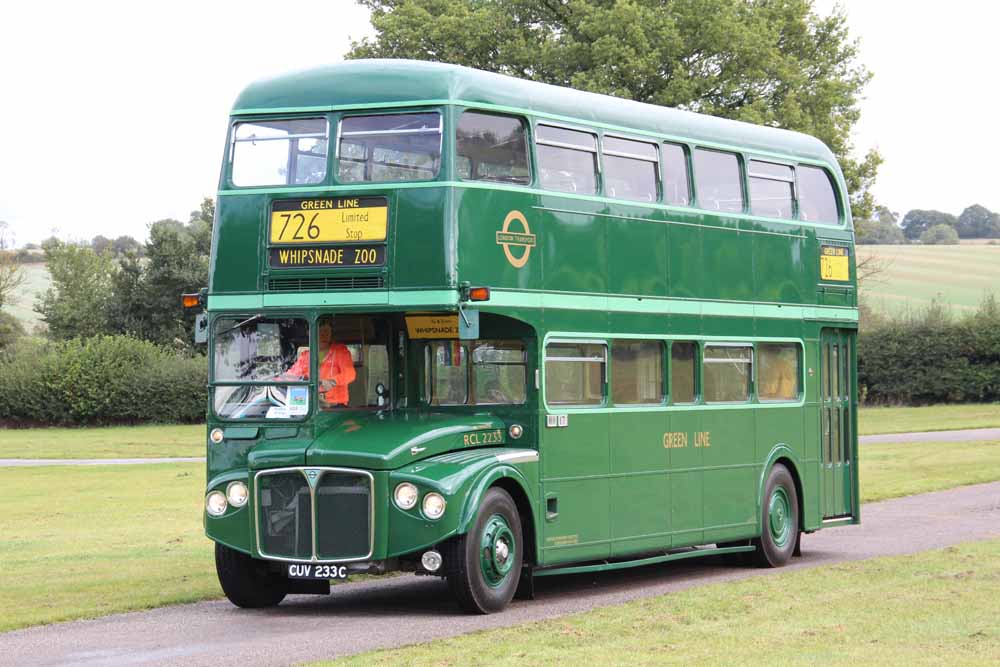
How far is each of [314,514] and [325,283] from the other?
1929 millimetres

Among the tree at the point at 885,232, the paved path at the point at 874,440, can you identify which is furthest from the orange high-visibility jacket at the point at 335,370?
the tree at the point at 885,232

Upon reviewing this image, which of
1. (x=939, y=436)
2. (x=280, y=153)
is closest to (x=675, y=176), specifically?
(x=280, y=153)

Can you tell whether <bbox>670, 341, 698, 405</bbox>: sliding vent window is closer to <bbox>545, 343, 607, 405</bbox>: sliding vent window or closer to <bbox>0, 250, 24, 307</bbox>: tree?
<bbox>545, 343, 607, 405</bbox>: sliding vent window

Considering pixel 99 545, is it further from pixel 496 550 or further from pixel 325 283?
pixel 496 550

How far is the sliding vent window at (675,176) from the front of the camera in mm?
16312

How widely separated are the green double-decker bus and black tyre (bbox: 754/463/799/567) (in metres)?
1.02

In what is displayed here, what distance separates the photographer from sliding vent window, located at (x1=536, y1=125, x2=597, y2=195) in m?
14.5

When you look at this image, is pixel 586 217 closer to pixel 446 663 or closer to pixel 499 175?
pixel 499 175

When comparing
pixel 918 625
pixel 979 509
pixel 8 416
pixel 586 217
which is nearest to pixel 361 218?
pixel 586 217

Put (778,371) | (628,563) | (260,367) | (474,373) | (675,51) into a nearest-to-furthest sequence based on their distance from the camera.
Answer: (260,367), (474,373), (628,563), (778,371), (675,51)

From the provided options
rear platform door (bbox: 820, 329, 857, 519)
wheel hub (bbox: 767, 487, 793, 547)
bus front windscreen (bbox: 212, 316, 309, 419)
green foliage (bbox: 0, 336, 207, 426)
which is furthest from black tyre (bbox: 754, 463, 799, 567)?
green foliage (bbox: 0, 336, 207, 426)

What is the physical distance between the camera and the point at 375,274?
13414mm

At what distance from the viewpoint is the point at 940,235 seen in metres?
121

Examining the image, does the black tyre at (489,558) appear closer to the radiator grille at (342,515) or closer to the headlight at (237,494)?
the radiator grille at (342,515)
